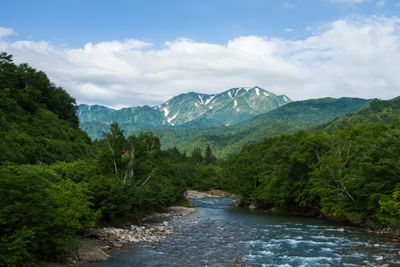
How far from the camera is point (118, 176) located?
54469 mm

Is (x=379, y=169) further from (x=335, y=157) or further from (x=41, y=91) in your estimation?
(x=41, y=91)

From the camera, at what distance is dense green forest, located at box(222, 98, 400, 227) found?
4469 centimetres

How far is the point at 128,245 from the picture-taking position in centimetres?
3406

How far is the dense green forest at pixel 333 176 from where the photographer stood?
4469cm

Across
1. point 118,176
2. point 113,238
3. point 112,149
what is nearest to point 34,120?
point 112,149

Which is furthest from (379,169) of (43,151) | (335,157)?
(43,151)

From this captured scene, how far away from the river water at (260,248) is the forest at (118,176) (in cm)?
445

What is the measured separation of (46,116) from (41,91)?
12439mm

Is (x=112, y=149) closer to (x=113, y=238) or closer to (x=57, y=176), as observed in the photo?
(x=57, y=176)

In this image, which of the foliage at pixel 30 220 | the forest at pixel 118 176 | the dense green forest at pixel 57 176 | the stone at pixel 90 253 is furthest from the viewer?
the stone at pixel 90 253

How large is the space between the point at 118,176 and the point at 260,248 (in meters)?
26.1

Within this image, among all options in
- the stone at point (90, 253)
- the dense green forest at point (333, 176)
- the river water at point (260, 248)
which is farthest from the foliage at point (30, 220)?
the dense green forest at point (333, 176)

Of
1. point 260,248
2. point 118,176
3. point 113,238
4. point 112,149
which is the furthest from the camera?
point 112,149

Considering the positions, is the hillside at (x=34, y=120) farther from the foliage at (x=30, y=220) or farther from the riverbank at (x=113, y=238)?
the foliage at (x=30, y=220)
